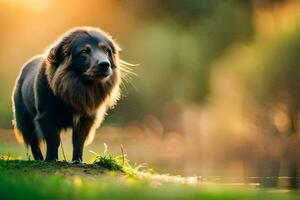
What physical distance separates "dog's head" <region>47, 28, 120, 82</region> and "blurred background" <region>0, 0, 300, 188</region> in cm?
435

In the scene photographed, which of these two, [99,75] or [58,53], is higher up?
[58,53]


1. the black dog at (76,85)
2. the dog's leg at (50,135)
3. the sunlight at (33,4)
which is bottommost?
the dog's leg at (50,135)

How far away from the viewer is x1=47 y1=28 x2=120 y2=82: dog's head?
1206cm

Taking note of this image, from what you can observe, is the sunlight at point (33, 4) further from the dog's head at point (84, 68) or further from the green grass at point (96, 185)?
the green grass at point (96, 185)

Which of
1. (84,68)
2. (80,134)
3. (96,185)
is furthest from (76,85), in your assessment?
(96,185)

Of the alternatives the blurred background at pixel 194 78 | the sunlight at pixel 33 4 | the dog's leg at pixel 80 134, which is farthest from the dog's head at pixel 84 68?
the sunlight at pixel 33 4

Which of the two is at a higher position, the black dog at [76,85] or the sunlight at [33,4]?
the sunlight at [33,4]

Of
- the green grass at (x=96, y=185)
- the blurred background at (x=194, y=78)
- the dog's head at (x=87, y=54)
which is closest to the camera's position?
the green grass at (x=96, y=185)

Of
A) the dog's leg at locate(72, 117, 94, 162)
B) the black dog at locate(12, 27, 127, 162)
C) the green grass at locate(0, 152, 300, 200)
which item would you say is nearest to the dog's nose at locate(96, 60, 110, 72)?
the black dog at locate(12, 27, 127, 162)

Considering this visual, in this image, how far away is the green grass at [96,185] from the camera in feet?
26.7

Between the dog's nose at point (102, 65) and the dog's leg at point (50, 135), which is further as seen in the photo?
the dog's leg at point (50, 135)

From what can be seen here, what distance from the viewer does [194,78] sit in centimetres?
4091

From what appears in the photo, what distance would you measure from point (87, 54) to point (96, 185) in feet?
10.8

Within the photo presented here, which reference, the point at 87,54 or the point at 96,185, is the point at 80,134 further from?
the point at 96,185
